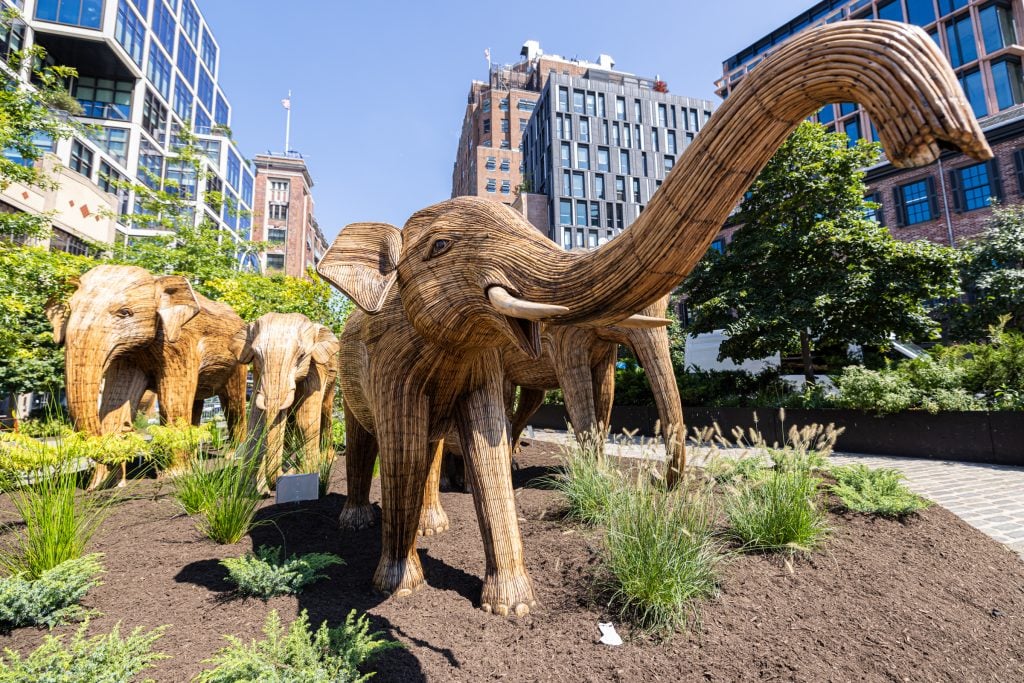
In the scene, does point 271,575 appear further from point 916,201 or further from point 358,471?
point 916,201

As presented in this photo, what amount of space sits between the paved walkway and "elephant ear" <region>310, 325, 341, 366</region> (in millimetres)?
3345

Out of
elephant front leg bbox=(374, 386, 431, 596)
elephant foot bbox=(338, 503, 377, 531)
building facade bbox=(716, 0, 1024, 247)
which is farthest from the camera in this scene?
building facade bbox=(716, 0, 1024, 247)

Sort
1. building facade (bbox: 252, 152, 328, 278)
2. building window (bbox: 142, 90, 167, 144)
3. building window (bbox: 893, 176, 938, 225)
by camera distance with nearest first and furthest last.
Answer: building window (bbox: 893, 176, 938, 225)
building window (bbox: 142, 90, 167, 144)
building facade (bbox: 252, 152, 328, 278)

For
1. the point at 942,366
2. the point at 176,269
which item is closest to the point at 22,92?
the point at 176,269

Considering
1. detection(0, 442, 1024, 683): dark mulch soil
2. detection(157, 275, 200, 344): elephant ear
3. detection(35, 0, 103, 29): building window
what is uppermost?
detection(35, 0, 103, 29): building window

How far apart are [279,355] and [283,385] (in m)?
0.32

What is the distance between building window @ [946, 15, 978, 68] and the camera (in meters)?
32.8

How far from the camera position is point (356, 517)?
14.3ft

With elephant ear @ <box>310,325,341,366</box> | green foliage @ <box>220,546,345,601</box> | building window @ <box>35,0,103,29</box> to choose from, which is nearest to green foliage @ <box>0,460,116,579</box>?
green foliage @ <box>220,546,345,601</box>

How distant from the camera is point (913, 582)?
3.43 m

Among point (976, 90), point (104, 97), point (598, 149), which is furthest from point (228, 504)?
point (598, 149)

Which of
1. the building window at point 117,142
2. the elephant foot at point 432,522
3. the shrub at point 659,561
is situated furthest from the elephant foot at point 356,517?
the building window at point 117,142

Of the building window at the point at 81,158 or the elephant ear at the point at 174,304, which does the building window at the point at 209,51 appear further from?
the elephant ear at the point at 174,304

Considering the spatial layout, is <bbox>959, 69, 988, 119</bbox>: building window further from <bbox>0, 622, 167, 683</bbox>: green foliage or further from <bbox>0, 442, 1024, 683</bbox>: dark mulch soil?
<bbox>0, 622, 167, 683</bbox>: green foliage
